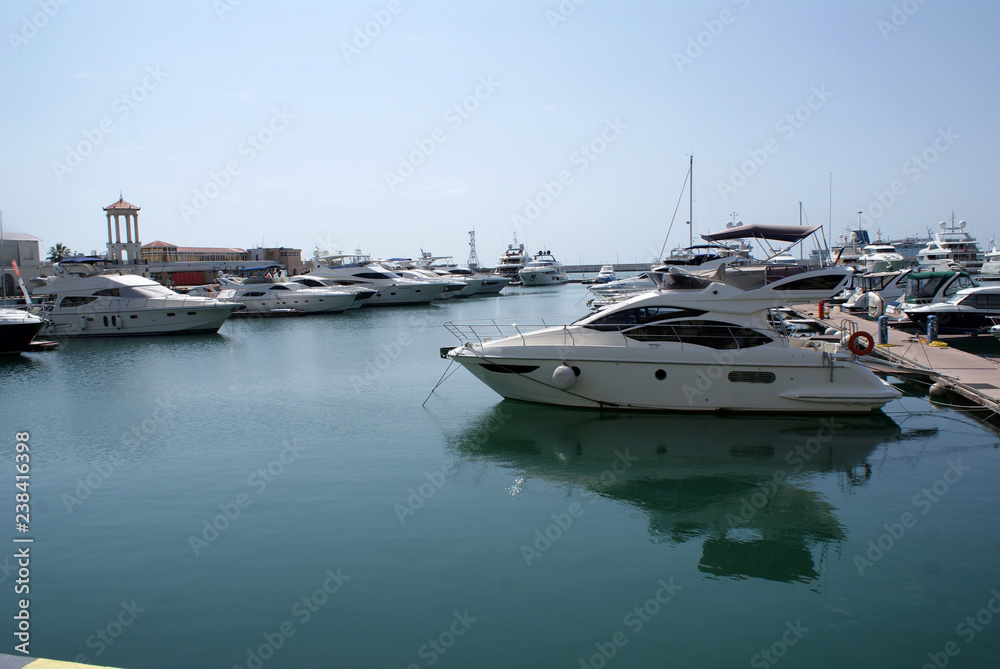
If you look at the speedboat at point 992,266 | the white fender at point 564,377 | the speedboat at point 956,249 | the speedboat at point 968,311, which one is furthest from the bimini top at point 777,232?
the speedboat at point 956,249

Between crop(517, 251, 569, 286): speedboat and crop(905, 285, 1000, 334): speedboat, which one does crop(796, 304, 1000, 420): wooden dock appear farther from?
crop(517, 251, 569, 286): speedboat

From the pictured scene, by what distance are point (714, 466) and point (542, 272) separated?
83755mm

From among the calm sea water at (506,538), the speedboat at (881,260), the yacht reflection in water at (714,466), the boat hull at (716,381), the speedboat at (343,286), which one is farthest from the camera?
the speedboat at (343,286)

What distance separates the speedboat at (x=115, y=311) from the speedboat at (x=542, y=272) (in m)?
60.0

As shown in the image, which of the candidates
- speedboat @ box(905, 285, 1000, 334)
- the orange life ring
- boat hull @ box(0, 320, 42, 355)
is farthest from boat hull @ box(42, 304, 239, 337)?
speedboat @ box(905, 285, 1000, 334)

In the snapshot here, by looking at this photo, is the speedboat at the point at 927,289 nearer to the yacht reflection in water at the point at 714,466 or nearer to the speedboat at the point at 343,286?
the yacht reflection in water at the point at 714,466

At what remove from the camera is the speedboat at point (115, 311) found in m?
36.7

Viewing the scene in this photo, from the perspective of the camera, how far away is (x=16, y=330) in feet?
96.7

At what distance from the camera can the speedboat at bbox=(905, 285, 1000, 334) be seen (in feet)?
83.6

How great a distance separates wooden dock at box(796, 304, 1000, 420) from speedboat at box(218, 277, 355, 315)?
120ft

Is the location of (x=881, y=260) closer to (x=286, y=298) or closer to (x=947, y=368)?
(x=947, y=368)

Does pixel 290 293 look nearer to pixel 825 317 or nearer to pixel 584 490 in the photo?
pixel 825 317

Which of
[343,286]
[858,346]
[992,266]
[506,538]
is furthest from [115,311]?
[992,266]

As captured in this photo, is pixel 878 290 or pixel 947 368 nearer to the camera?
pixel 947 368
